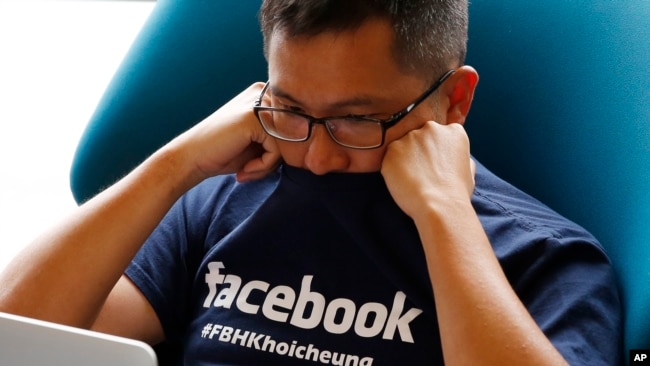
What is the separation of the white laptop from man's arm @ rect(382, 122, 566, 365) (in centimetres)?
45

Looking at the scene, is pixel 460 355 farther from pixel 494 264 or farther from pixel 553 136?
pixel 553 136

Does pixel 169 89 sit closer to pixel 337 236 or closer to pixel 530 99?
pixel 337 236

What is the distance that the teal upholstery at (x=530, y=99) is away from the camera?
4.79 feet

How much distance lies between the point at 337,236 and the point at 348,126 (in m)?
0.20

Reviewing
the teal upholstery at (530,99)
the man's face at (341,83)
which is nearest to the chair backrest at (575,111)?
the teal upholstery at (530,99)

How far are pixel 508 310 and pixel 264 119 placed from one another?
0.51 m

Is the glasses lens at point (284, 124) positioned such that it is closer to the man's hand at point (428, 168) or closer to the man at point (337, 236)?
the man at point (337, 236)

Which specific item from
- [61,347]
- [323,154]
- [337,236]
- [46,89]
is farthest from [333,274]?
[46,89]

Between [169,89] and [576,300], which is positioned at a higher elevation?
[169,89]

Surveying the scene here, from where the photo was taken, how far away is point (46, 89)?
12.5 ft

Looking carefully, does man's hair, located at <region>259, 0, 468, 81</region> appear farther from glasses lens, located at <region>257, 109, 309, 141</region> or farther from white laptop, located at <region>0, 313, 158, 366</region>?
white laptop, located at <region>0, 313, 158, 366</region>

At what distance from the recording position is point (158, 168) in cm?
154

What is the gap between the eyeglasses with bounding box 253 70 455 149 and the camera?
1.39 meters

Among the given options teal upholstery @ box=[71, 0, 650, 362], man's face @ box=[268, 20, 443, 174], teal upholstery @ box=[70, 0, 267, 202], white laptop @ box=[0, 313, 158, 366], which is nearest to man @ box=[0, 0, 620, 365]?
man's face @ box=[268, 20, 443, 174]
